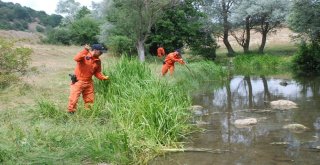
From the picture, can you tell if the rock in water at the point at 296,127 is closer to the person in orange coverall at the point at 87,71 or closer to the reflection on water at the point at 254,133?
the reflection on water at the point at 254,133

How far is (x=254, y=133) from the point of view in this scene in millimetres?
8578

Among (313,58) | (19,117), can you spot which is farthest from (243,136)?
(313,58)

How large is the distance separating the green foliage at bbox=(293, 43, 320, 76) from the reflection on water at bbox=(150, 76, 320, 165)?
10.8 metres

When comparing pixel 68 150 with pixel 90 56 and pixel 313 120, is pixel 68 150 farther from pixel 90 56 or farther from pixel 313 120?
pixel 313 120

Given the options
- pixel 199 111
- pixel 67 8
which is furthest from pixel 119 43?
pixel 67 8

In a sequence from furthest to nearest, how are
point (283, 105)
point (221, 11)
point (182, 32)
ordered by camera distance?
point (221, 11) < point (182, 32) < point (283, 105)

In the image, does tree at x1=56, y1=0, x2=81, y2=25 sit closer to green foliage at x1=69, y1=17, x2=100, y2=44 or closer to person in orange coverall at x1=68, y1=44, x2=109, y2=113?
green foliage at x1=69, y1=17, x2=100, y2=44

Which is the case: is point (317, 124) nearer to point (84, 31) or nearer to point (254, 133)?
point (254, 133)

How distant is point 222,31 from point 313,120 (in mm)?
30388

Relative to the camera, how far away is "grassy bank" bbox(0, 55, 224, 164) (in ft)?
Result: 19.6

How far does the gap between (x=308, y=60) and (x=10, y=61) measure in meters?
19.5

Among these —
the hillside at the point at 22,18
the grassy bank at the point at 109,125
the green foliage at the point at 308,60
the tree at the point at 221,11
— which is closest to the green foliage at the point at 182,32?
the tree at the point at 221,11

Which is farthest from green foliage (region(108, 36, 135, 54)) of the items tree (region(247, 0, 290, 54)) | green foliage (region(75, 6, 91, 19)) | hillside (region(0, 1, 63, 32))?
hillside (region(0, 1, 63, 32))

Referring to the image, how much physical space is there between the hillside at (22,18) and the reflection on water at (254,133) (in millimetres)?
68898
